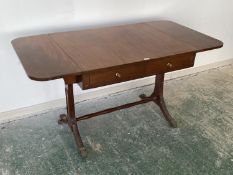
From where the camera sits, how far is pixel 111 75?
1.57m

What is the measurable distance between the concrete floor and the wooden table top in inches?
A: 28.7

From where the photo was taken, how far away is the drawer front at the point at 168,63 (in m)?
1.66

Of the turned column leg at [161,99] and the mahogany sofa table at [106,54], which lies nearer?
the mahogany sofa table at [106,54]

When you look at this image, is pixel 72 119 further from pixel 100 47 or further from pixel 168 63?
pixel 168 63

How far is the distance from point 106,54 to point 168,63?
1.29 ft

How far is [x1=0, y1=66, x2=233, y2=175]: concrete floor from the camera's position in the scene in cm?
185

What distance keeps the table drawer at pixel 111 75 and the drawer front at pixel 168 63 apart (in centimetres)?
5

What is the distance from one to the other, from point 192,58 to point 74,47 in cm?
76

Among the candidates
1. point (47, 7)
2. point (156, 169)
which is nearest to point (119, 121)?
point (156, 169)

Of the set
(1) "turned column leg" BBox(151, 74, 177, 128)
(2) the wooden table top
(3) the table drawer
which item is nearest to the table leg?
(1) "turned column leg" BBox(151, 74, 177, 128)

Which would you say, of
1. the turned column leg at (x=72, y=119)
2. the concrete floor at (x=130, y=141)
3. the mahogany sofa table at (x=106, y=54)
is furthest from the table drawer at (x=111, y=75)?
the concrete floor at (x=130, y=141)

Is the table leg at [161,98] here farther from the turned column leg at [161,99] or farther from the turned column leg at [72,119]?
the turned column leg at [72,119]

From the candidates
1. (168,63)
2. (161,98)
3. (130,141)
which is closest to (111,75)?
(168,63)

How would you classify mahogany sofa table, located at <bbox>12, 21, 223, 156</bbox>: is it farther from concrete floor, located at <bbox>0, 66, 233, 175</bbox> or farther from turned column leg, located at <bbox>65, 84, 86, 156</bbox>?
concrete floor, located at <bbox>0, 66, 233, 175</bbox>
